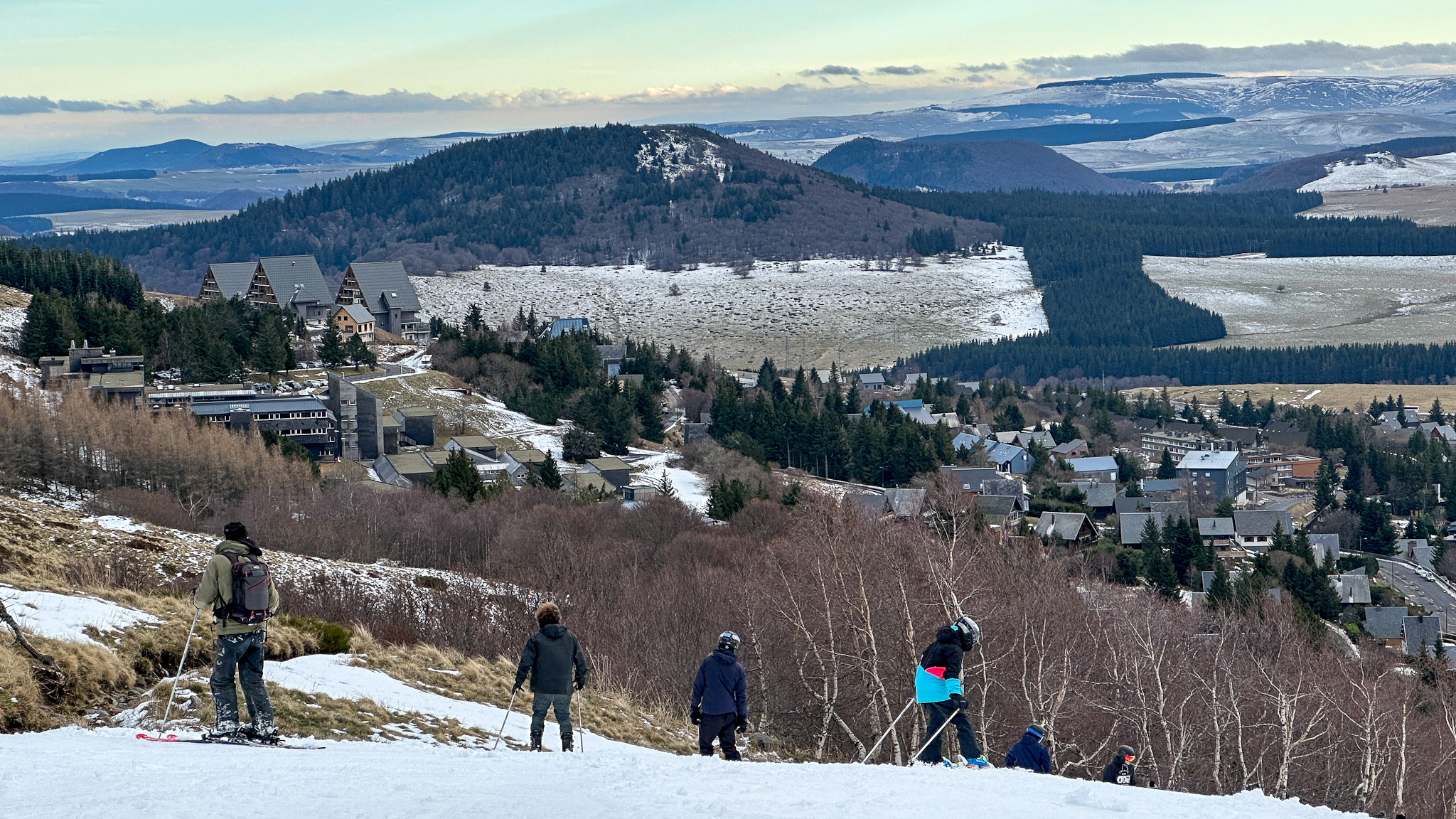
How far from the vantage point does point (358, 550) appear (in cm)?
4341

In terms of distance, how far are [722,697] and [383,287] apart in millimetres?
90703

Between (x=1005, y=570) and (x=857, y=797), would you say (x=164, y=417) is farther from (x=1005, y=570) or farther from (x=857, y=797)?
(x=857, y=797)

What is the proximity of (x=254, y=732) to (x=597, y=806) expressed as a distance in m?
4.31

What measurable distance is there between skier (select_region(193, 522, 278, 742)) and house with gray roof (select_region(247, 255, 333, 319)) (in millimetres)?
84844

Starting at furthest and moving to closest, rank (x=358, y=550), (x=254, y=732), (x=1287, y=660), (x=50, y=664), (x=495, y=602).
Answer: (x=358, y=550) → (x=1287, y=660) → (x=495, y=602) → (x=50, y=664) → (x=254, y=732)

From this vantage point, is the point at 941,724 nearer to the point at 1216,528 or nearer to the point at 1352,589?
the point at 1352,589

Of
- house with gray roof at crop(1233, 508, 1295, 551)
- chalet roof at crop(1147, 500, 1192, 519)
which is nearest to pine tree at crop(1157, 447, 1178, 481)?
chalet roof at crop(1147, 500, 1192, 519)

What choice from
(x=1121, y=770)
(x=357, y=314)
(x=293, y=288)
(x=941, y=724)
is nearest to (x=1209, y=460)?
(x=357, y=314)

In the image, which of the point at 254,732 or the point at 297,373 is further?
the point at 297,373

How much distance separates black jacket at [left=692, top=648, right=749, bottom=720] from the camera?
14.0 metres

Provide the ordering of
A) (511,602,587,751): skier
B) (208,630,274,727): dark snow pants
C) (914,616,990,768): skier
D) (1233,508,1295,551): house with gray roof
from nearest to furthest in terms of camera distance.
Answer: (208,630,274,727): dark snow pants → (914,616,990,768): skier → (511,602,587,751): skier → (1233,508,1295,551): house with gray roof

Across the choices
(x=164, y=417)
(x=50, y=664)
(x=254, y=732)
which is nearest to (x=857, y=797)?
(x=254, y=732)

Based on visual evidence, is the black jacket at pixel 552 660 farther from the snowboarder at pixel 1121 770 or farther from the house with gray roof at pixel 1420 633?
the house with gray roof at pixel 1420 633

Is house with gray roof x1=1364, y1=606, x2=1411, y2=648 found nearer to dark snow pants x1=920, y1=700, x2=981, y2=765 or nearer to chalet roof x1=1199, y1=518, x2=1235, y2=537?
chalet roof x1=1199, y1=518, x2=1235, y2=537
